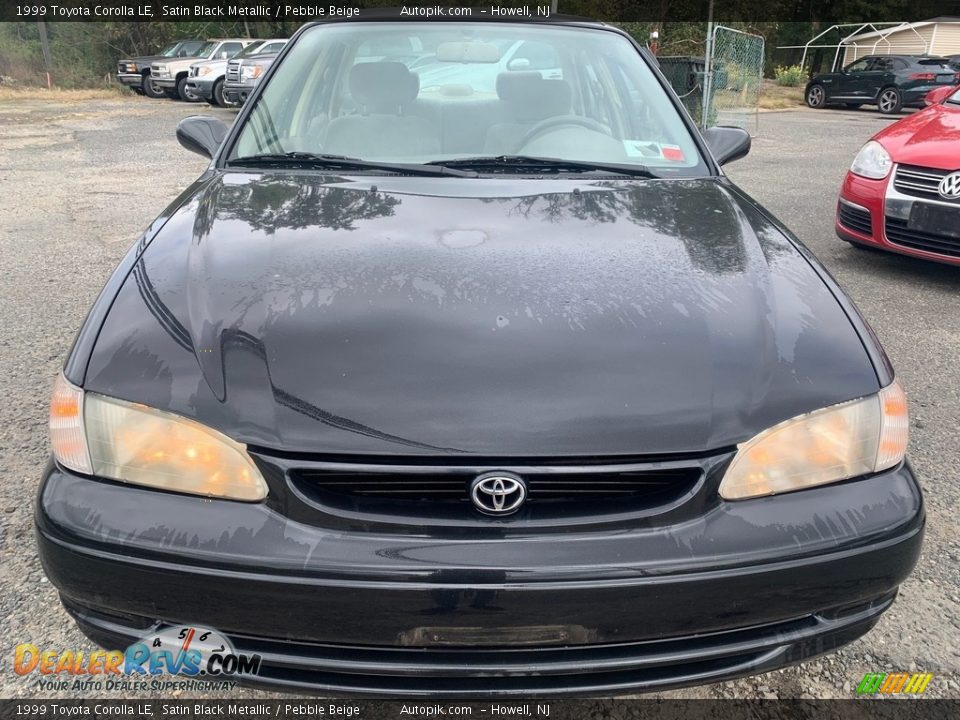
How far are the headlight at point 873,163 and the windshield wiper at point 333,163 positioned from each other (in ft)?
11.9

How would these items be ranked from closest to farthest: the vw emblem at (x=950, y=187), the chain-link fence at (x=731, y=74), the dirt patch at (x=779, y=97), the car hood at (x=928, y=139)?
the vw emblem at (x=950, y=187)
the car hood at (x=928, y=139)
the chain-link fence at (x=731, y=74)
the dirt patch at (x=779, y=97)

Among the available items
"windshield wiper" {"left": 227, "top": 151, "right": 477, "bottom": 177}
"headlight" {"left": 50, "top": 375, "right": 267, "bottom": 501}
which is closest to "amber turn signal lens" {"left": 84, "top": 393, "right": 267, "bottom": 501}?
"headlight" {"left": 50, "top": 375, "right": 267, "bottom": 501}

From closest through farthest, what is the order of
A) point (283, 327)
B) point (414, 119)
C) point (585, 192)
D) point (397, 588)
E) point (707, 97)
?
point (397, 588), point (283, 327), point (585, 192), point (414, 119), point (707, 97)

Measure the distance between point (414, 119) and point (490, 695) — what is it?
181cm

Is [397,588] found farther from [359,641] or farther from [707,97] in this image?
[707,97]

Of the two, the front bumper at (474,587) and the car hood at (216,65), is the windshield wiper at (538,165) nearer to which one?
the front bumper at (474,587)

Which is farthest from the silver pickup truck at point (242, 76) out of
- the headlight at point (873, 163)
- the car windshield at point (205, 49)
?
the headlight at point (873, 163)

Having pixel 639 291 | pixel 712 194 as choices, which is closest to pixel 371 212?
pixel 639 291

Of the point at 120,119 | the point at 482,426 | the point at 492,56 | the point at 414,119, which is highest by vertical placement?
the point at 492,56

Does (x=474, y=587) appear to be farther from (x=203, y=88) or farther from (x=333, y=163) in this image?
(x=203, y=88)

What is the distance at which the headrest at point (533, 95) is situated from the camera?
2.58 meters

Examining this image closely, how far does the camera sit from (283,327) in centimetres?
151

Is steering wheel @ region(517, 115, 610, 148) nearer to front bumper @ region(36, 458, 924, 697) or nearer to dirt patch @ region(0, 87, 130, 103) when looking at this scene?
front bumper @ region(36, 458, 924, 697)

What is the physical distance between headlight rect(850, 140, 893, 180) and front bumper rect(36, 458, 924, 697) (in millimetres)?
4051
